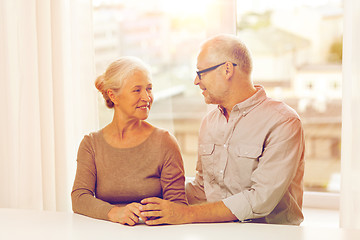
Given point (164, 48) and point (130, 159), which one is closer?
point (130, 159)

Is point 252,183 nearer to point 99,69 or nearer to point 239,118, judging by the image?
point 239,118

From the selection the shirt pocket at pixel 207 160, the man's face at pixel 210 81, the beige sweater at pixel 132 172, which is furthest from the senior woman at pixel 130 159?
the man's face at pixel 210 81

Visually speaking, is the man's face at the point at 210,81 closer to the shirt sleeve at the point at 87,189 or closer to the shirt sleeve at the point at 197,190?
the shirt sleeve at the point at 197,190

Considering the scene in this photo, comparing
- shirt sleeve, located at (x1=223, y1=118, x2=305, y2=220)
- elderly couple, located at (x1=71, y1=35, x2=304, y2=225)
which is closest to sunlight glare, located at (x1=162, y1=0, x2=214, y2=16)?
elderly couple, located at (x1=71, y1=35, x2=304, y2=225)

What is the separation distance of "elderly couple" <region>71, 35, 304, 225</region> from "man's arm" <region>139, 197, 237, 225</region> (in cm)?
9

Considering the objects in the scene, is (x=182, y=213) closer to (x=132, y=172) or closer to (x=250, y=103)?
(x=132, y=172)

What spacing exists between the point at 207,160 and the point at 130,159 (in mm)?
340

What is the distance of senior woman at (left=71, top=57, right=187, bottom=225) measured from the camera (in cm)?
193

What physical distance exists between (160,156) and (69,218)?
450 mm

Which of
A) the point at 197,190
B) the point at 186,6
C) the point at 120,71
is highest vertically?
the point at 186,6

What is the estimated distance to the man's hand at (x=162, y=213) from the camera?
1638mm

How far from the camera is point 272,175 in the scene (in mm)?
1714

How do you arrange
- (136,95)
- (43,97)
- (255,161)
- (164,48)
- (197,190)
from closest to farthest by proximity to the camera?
1. (255,161)
2. (136,95)
3. (197,190)
4. (43,97)
5. (164,48)

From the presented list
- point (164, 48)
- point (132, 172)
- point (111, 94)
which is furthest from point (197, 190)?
point (164, 48)
